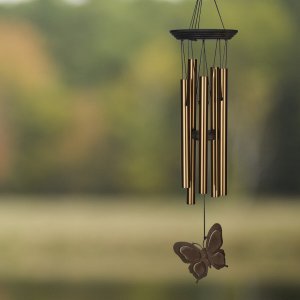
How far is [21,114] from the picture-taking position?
232 inches

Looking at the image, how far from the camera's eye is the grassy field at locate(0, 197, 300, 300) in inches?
233

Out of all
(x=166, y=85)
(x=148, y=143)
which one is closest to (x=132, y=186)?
(x=148, y=143)

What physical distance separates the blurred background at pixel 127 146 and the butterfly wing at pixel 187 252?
0.79 metres

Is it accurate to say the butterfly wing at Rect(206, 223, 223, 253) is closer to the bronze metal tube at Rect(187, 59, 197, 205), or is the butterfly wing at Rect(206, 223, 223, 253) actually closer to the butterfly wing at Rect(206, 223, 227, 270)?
the butterfly wing at Rect(206, 223, 227, 270)

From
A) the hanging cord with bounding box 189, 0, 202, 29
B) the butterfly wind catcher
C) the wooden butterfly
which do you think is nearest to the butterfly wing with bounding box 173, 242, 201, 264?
the wooden butterfly

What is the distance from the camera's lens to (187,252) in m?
5.13

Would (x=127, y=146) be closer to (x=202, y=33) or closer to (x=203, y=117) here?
(x=203, y=117)

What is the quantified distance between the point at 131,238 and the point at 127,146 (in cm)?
59

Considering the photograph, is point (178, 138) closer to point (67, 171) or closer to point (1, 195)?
point (67, 171)

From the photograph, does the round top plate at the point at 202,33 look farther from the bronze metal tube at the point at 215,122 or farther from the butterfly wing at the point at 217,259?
the butterfly wing at the point at 217,259

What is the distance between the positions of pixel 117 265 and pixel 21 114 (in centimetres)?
114

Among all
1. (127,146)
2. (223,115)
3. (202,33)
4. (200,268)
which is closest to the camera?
(202,33)

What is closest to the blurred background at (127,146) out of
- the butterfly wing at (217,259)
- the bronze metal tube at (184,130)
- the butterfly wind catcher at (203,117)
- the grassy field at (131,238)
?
the grassy field at (131,238)

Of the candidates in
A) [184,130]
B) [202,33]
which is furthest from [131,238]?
[202,33]
